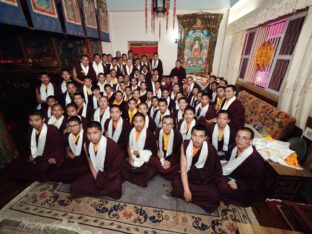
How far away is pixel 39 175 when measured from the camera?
252cm

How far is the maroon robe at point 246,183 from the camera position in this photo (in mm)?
2129

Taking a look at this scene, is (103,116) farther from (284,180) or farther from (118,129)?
(284,180)

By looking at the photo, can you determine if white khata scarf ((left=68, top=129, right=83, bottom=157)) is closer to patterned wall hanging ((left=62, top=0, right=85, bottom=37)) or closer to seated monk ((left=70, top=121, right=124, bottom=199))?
seated monk ((left=70, top=121, right=124, bottom=199))

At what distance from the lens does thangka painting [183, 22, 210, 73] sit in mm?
8008

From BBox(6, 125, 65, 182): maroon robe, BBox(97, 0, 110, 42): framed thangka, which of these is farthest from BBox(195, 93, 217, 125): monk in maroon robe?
BBox(97, 0, 110, 42): framed thangka

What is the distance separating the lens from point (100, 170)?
2426 millimetres

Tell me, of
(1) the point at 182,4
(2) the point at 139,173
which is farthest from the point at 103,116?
(1) the point at 182,4

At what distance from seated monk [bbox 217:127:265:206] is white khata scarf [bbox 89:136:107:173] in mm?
1829

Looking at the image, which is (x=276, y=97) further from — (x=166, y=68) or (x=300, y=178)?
(x=166, y=68)

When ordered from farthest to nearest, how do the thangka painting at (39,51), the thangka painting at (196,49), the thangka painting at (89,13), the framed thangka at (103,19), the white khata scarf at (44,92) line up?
the thangka painting at (196,49) → the framed thangka at (103,19) → the thangka painting at (89,13) → the thangka painting at (39,51) → the white khata scarf at (44,92)

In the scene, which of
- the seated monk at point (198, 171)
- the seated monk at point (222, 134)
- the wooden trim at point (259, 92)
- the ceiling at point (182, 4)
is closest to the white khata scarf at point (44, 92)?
the seated monk at point (198, 171)

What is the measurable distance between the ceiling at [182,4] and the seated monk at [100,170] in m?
8.03

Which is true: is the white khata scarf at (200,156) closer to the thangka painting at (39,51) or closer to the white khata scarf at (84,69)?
the white khata scarf at (84,69)

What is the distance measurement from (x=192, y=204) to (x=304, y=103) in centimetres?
266
